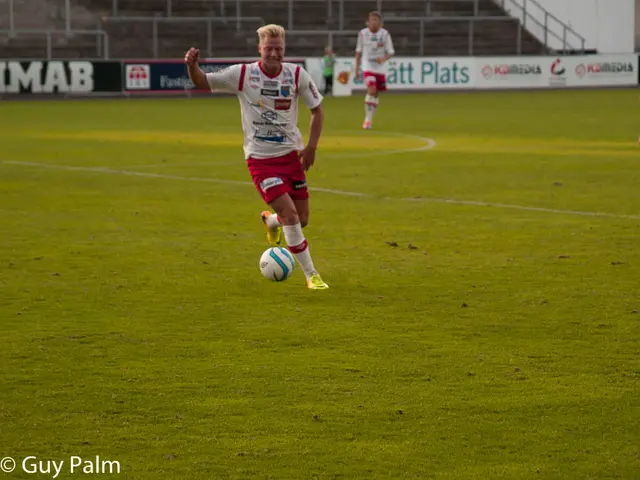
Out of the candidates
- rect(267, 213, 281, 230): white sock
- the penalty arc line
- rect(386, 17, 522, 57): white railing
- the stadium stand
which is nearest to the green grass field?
→ the penalty arc line

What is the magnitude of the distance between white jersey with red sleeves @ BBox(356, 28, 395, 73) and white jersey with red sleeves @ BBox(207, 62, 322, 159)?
17717 mm

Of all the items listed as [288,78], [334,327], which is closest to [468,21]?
[288,78]

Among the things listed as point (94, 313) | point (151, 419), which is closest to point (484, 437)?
point (151, 419)

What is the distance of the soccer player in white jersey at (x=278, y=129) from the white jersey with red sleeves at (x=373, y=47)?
58.1 ft

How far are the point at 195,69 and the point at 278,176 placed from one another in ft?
3.17

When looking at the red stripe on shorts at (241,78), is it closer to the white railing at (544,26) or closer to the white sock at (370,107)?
the white sock at (370,107)

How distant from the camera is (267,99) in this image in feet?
30.6

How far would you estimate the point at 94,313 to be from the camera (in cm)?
815

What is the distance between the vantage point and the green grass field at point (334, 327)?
535 centimetres

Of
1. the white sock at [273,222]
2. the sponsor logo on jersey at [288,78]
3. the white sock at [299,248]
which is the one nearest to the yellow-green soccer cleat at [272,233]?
the white sock at [273,222]

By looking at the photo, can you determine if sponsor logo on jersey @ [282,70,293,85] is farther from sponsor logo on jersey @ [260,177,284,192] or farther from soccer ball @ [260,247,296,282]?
soccer ball @ [260,247,296,282]

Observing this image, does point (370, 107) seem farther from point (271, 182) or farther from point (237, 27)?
point (237, 27)

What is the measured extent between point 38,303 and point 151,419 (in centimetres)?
300

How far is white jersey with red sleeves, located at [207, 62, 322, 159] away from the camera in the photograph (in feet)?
30.6
